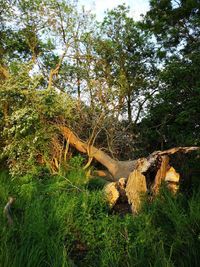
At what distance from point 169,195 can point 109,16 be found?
48.6 ft

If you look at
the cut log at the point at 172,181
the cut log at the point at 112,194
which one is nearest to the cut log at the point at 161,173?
the cut log at the point at 172,181

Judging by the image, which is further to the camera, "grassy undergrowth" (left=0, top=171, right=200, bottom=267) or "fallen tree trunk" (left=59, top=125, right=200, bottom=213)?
"fallen tree trunk" (left=59, top=125, right=200, bottom=213)

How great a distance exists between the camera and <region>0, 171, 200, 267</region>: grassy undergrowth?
3.99 metres

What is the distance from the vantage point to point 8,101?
11.1m

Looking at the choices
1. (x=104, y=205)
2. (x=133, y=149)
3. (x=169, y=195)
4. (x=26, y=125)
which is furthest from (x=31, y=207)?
(x=133, y=149)

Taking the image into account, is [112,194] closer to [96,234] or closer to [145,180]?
[145,180]

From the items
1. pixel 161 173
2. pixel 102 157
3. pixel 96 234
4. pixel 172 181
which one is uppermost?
pixel 102 157

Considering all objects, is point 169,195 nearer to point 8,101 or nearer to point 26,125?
point 26,125

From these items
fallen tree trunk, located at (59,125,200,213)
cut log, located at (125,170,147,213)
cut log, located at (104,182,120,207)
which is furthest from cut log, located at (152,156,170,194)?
cut log, located at (104,182,120,207)

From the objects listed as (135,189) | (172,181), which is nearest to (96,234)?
(135,189)

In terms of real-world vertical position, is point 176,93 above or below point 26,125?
above

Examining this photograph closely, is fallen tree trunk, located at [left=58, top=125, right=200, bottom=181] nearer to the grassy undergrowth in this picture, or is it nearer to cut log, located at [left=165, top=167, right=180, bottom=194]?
cut log, located at [left=165, top=167, right=180, bottom=194]

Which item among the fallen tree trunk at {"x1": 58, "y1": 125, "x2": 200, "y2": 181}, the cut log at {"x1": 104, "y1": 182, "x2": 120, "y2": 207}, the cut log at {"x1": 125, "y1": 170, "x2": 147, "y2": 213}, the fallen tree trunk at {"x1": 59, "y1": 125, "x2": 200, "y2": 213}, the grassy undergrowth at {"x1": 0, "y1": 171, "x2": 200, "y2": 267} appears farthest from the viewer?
the fallen tree trunk at {"x1": 58, "y1": 125, "x2": 200, "y2": 181}

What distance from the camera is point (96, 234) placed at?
575 cm
